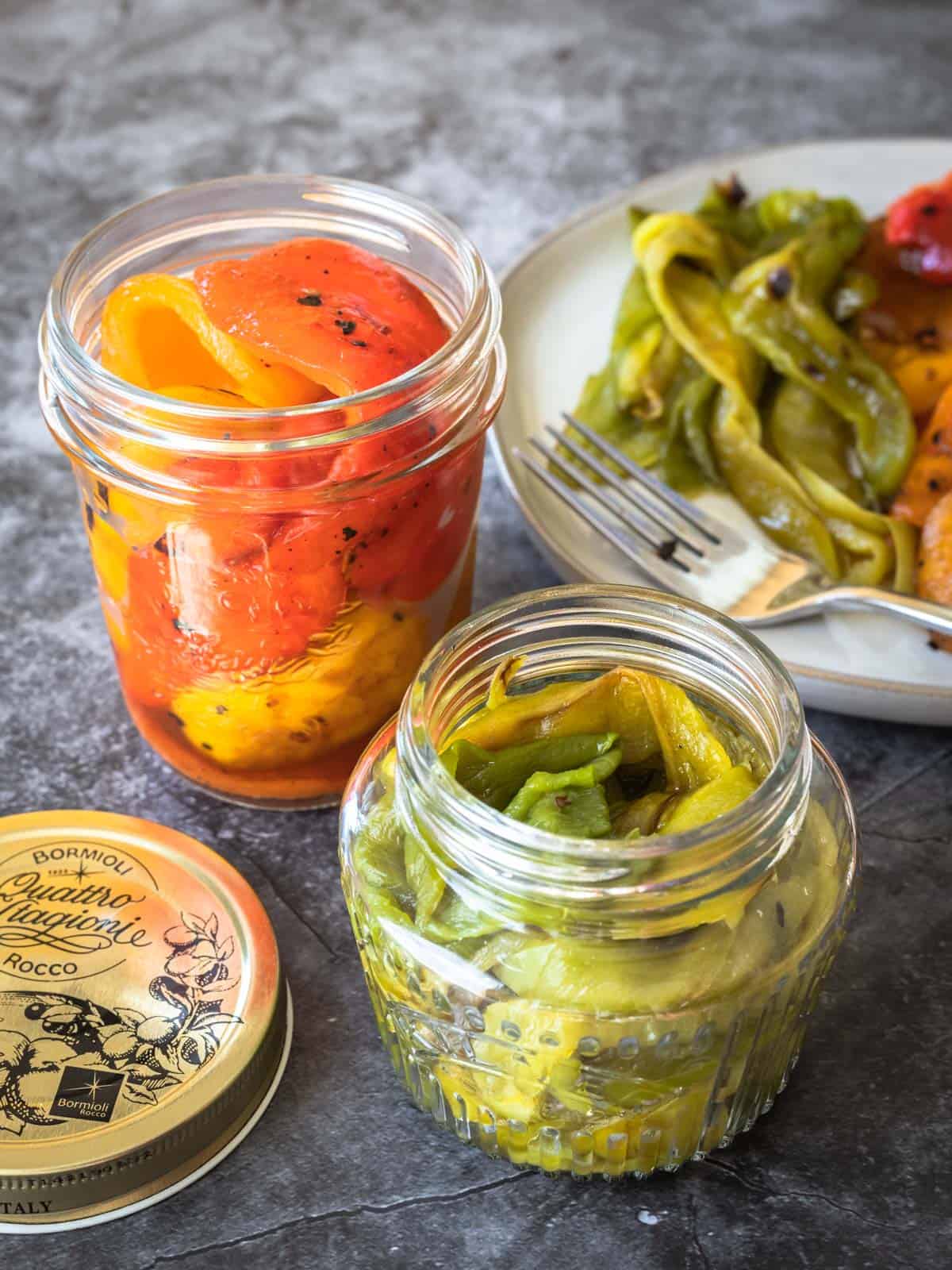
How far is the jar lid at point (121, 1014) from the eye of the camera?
4.13ft

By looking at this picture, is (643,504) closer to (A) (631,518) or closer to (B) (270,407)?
(A) (631,518)

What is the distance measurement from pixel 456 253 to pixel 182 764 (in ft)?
2.06

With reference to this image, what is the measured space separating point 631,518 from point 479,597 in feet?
0.72

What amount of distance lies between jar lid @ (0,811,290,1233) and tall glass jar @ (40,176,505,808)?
16 cm

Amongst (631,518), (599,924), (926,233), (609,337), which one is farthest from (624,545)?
(599,924)

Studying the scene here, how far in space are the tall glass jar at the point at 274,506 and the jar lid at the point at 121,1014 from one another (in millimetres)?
160

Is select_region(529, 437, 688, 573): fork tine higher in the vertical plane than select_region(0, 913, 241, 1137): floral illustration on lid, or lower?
higher

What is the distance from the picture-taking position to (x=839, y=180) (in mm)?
2455

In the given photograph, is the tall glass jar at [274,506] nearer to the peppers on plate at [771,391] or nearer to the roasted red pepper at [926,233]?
the peppers on plate at [771,391]

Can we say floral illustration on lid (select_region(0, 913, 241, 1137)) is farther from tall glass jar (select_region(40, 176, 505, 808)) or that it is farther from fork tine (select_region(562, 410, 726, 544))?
fork tine (select_region(562, 410, 726, 544))

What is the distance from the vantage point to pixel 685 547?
186 cm

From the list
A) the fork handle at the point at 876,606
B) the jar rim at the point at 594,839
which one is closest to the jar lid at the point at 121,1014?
the jar rim at the point at 594,839

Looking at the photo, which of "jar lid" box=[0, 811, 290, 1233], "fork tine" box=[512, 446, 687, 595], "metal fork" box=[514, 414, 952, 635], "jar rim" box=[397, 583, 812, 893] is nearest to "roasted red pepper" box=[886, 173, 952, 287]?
"metal fork" box=[514, 414, 952, 635]

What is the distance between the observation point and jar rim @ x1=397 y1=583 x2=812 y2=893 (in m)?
1.12
